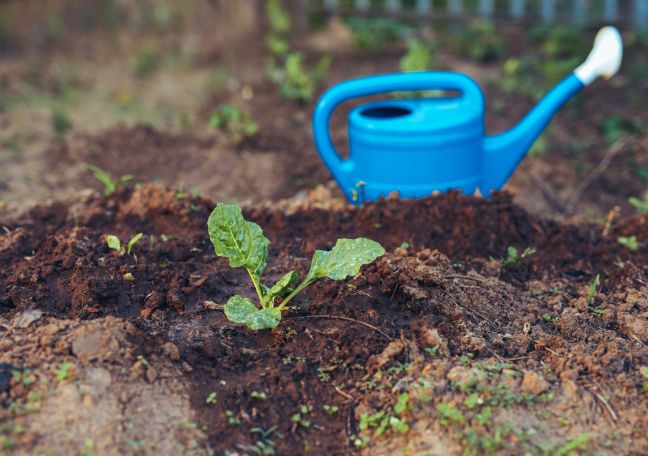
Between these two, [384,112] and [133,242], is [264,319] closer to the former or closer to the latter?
[133,242]

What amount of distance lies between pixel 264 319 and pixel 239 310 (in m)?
0.08

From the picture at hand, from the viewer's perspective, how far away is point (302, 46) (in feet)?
18.2

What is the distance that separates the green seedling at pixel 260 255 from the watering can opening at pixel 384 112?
106cm

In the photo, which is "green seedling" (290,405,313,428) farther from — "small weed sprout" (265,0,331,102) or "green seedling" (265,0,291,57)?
"green seedling" (265,0,291,57)

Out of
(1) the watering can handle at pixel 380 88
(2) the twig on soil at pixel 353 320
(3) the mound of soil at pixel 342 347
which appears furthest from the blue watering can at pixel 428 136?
(2) the twig on soil at pixel 353 320

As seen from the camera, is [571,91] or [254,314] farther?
[571,91]

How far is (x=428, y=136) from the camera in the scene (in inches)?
120

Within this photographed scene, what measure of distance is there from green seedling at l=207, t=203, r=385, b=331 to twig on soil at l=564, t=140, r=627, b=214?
1.65m

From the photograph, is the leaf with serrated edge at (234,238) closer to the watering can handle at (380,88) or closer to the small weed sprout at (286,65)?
the watering can handle at (380,88)

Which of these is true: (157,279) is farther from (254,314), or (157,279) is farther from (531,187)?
(531,187)

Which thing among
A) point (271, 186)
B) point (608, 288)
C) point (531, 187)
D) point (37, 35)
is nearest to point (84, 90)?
point (37, 35)

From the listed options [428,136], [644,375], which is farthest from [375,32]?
[644,375]

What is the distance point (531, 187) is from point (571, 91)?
71 cm

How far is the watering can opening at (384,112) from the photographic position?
3.24 m
